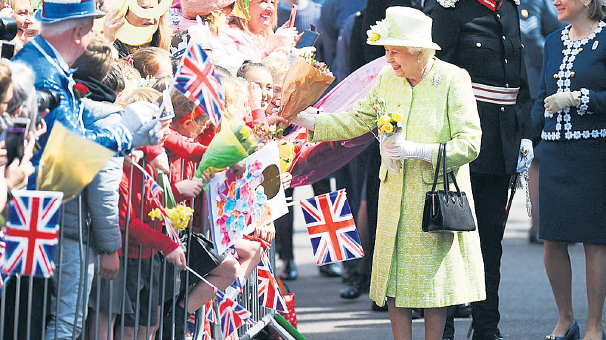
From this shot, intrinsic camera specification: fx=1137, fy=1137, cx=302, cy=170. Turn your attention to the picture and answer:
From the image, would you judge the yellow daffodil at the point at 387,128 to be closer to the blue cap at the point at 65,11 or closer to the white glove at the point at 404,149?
the white glove at the point at 404,149

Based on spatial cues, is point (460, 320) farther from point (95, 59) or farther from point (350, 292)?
point (95, 59)

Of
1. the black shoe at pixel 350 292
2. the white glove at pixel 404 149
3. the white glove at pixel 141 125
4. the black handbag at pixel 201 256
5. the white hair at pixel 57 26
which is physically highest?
the white hair at pixel 57 26

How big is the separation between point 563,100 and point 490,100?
41cm

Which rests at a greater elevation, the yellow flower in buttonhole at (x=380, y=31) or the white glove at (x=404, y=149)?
the yellow flower in buttonhole at (x=380, y=31)

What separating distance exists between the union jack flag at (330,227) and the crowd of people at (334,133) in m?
0.18

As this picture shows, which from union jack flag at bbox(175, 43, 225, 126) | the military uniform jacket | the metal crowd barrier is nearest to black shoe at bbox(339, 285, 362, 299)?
the military uniform jacket

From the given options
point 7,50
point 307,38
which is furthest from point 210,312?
point 307,38

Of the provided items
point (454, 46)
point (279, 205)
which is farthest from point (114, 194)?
Result: point (454, 46)

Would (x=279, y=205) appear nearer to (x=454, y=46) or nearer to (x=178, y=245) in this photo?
(x=178, y=245)

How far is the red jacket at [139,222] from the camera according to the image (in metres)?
4.38

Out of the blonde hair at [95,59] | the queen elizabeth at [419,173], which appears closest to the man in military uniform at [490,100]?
the queen elizabeth at [419,173]

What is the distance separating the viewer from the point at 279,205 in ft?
17.4

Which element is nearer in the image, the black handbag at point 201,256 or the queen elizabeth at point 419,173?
the black handbag at point 201,256

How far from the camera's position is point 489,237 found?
261 inches
